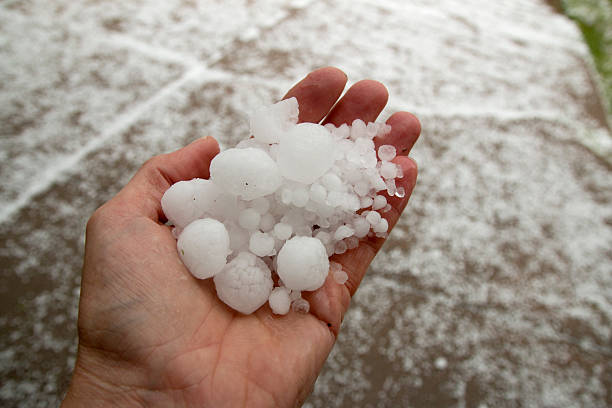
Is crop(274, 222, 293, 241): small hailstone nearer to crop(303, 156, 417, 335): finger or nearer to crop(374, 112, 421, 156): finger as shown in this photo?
crop(303, 156, 417, 335): finger

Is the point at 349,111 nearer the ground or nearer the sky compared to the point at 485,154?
nearer the sky

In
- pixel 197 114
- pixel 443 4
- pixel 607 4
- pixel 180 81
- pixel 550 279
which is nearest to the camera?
pixel 550 279

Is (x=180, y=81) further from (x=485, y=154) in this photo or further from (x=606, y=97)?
(x=606, y=97)

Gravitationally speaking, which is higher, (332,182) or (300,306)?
(332,182)

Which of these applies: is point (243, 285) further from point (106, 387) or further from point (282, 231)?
point (106, 387)

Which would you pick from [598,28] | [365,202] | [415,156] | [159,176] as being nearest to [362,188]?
[365,202]

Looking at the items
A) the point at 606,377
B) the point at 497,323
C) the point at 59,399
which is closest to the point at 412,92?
the point at 497,323
